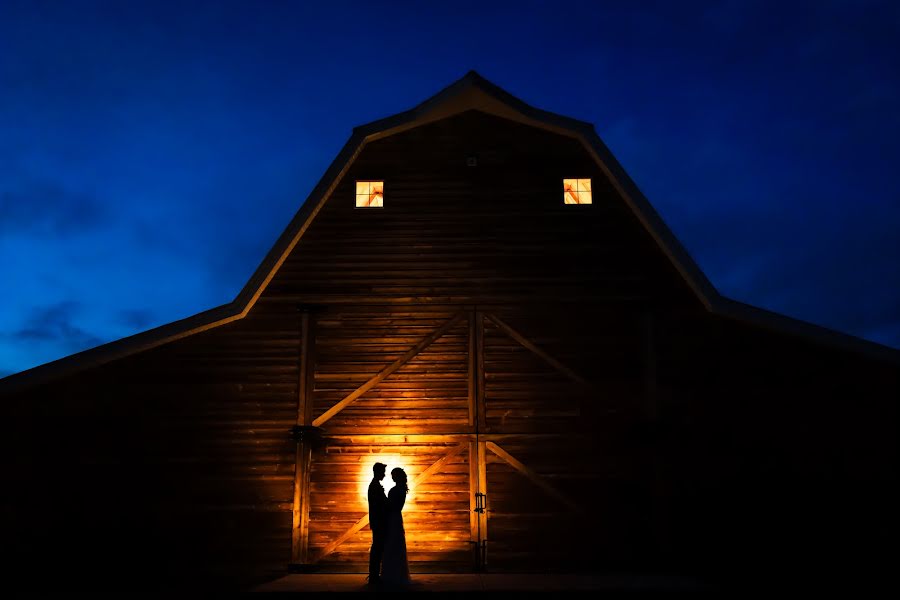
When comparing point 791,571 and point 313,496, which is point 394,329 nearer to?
point 313,496

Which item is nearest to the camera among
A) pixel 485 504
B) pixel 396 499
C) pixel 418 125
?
pixel 396 499

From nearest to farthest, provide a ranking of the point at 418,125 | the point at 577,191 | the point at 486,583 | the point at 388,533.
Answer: the point at 486,583
the point at 388,533
the point at 577,191
the point at 418,125

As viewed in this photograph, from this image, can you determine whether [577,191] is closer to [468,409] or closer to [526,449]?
[468,409]

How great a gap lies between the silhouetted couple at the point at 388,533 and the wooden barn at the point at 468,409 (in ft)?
3.40

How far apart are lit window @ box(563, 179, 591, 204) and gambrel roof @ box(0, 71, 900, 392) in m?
0.36

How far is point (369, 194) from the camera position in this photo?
33.5 ft

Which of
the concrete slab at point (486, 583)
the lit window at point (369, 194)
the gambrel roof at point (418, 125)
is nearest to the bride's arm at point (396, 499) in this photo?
the concrete slab at point (486, 583)

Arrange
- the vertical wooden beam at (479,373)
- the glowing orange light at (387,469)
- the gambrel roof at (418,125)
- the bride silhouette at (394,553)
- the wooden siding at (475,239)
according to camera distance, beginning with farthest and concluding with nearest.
A: the wooden siding at (475,239)
the vertical wooden beam at (479,373)
the glowing orange light at (387,469)
the gambrel roof at (418,125)
the bride silhouette at (394,553)

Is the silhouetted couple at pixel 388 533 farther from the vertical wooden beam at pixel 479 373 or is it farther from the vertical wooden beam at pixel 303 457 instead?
the vertical wooden beam at pixel 479 373

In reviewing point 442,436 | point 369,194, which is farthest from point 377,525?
point 369,194

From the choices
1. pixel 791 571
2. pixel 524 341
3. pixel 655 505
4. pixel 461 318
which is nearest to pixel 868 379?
pixel 791 571

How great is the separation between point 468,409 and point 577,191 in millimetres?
3718

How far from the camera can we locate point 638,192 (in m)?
9.93

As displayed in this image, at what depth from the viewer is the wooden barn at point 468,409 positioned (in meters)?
9.06
